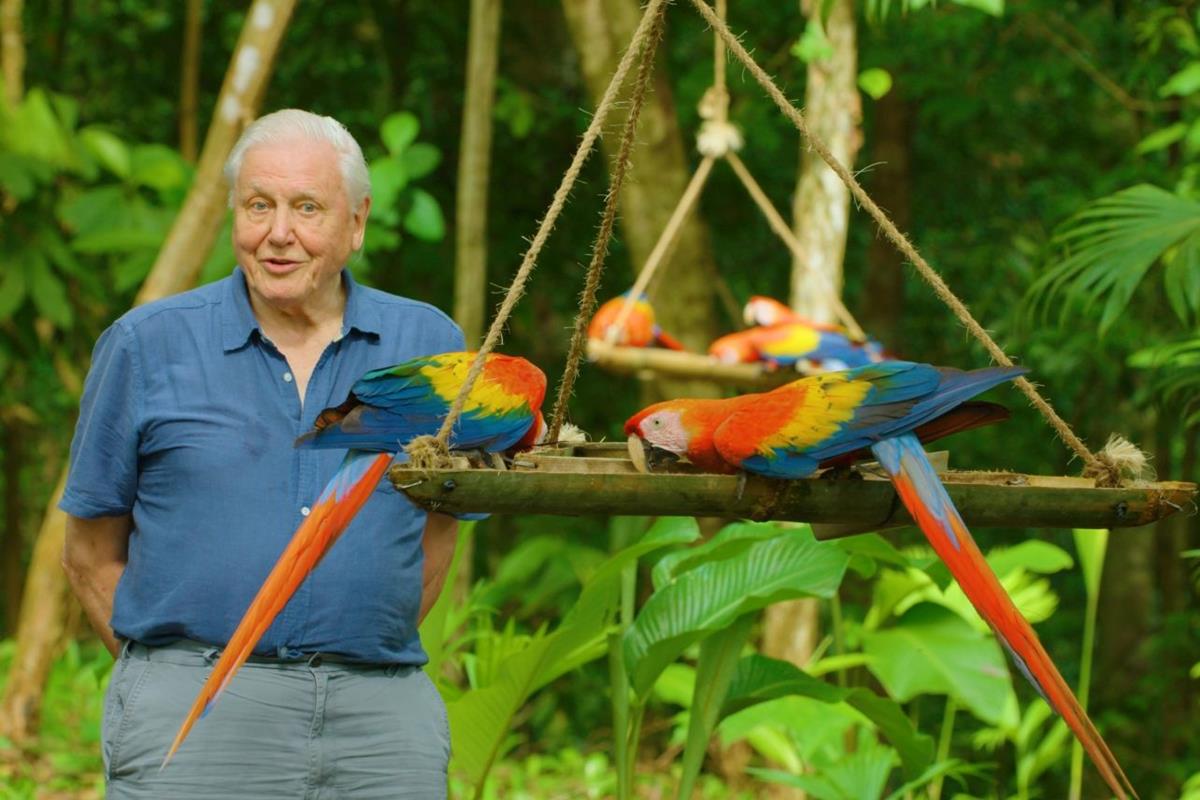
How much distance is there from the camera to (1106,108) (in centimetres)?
578

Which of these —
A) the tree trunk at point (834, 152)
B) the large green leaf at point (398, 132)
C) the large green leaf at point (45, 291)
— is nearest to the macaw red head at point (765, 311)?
the tree trunk at point (834, 152)

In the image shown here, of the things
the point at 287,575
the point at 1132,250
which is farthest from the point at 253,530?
the point at 1132,250

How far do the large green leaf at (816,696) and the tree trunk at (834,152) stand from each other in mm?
1284

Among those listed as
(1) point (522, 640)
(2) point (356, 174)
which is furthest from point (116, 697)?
(1) point (522, 640)

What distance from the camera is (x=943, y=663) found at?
2936 millimetres

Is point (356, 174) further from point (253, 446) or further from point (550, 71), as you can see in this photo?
point (550, 71)

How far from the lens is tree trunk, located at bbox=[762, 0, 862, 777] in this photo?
3.69 meters

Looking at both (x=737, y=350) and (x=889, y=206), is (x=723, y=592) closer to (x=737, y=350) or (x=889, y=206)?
(x=737, y=350)

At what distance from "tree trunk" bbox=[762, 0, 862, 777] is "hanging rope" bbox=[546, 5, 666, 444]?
5.74ft

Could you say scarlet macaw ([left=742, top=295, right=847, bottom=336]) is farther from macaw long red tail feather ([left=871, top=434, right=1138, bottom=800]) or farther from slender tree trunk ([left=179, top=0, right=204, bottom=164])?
macaw long red tail feather ([left=871, top=434, right=1138, bottom=800])

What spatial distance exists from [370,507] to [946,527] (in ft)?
2.28

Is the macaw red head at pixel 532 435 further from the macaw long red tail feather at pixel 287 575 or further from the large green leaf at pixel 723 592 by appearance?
the large green leaf at pixel 723 592

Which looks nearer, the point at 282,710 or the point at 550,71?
the point at 282,710

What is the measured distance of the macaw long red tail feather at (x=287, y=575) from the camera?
151cm
